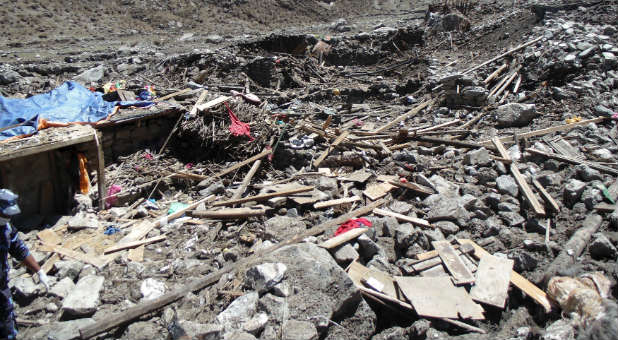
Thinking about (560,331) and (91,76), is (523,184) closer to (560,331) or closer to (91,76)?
(560,331)

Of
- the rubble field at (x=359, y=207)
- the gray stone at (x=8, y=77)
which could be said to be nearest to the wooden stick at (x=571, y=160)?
the rubble field at (x=359, y=207)

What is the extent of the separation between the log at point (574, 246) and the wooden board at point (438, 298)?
79 cm

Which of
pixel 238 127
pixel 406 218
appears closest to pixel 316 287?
pixel 406 218

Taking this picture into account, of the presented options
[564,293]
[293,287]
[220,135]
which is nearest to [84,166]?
[220,135]

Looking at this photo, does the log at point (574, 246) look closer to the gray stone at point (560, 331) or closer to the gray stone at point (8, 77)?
the gray stone at point (560, 331)

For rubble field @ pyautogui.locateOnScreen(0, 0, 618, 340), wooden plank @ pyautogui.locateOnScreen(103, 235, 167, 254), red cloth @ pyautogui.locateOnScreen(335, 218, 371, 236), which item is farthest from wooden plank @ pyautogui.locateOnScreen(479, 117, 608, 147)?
wooden plank @ pyautogui.locateOnScreen(103, 235, 167, 254)

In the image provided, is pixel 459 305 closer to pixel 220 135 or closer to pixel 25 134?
pixel 220 135

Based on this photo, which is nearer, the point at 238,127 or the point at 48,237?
the point at 48,237

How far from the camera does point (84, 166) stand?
6.13 meters

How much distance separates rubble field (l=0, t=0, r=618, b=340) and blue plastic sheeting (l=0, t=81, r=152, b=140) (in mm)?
422

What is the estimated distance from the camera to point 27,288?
4.05 metres

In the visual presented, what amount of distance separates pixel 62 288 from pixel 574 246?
17.8 ft

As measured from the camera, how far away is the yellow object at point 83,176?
6070 millimetres

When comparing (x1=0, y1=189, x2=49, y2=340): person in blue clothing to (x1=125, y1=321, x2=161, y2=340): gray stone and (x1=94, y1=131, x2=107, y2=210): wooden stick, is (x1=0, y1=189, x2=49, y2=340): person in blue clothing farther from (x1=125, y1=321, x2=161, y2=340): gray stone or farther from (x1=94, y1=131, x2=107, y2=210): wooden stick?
(x1=94, y1=131, x2=107, y2=210): wooden stick
